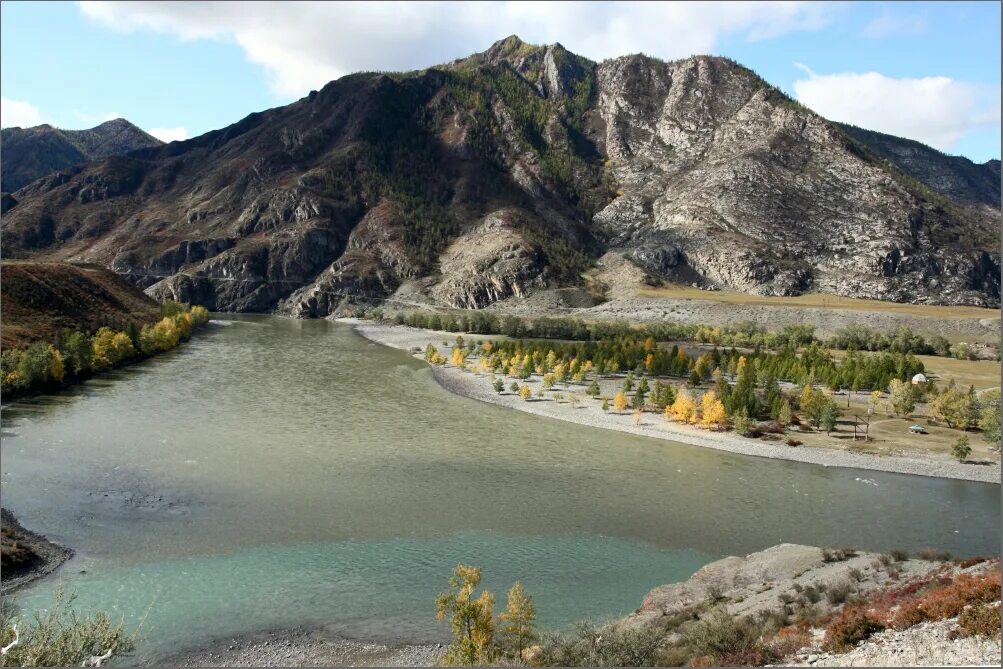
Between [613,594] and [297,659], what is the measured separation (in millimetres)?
15022

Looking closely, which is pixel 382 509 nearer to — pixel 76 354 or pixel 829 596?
pixel 829 596

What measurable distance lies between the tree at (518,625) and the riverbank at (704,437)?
3906cm

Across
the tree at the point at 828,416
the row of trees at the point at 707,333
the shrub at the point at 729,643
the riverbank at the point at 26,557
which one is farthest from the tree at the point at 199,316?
the shrub at the point at 729,643

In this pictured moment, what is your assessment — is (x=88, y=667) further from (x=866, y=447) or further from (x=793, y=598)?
(x=866, y=447)

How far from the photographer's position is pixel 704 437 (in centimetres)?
6231

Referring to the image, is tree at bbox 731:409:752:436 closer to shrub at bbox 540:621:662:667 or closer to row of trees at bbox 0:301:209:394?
shrub at bbox 540:621:662:667

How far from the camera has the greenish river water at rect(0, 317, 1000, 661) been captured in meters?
30.7

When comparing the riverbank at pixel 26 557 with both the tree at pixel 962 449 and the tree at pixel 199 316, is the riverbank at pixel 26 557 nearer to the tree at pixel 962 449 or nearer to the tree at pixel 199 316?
the tree at pixel 962 449

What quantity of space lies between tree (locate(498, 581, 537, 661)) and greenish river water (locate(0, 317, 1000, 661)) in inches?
154

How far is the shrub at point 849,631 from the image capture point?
20.8 m

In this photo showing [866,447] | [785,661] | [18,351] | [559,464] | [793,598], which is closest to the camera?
[785,661]

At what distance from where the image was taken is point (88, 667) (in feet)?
70.5

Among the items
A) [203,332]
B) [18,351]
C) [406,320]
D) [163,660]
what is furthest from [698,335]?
[163,660]

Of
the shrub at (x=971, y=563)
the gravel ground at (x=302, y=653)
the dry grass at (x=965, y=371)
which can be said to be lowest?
the gravel ground at (x=302, y=653)
